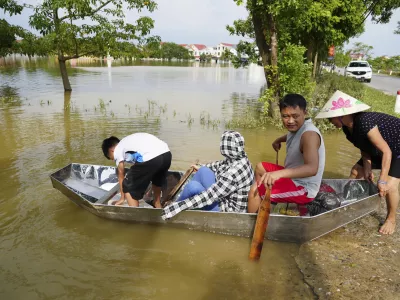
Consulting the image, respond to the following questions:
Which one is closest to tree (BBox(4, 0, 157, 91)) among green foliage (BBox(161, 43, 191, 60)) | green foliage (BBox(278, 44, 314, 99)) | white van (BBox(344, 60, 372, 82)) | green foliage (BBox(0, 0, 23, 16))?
green foliage (BBox(0, 0, 23, 16))

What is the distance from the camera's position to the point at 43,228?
4125mm

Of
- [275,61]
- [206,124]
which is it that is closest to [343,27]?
[275,61]

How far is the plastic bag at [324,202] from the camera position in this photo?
3719 mm

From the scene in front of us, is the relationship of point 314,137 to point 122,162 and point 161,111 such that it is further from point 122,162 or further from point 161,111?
point 161,111

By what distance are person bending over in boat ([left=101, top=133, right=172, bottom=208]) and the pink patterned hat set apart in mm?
2006

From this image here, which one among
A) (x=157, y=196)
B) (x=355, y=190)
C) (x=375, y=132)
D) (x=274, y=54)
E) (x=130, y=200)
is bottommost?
(x=157, y=196)

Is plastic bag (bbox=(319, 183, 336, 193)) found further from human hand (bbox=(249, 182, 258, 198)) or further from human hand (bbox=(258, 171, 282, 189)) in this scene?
human hand (bbox=(258, 171, 282, 189))

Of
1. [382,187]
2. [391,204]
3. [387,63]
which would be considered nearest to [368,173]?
[391,204]

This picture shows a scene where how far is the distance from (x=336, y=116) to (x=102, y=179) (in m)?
3.73

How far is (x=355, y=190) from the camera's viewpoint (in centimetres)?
433

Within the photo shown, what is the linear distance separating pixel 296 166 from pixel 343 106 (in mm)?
849

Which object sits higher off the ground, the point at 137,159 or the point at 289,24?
the point at 289,24

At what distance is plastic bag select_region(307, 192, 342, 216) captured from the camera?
372 cm

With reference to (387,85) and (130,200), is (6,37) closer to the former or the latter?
(130,200)
